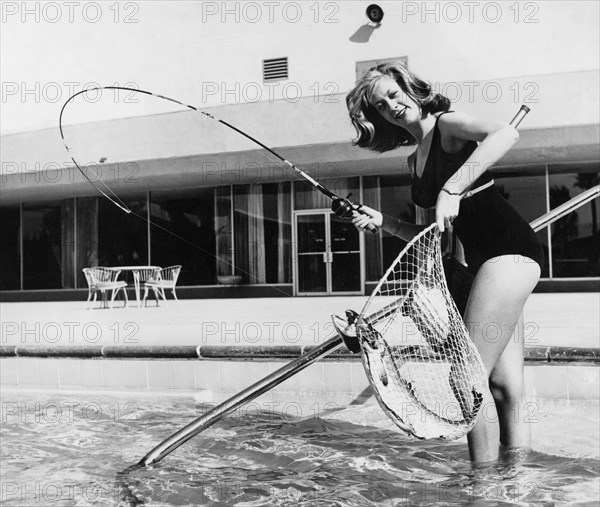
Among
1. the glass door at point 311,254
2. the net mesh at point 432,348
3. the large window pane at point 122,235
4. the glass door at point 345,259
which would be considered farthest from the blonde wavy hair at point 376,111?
the large window pane at point 122,235

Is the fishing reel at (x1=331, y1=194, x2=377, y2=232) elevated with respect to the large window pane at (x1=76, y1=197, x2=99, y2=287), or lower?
lower

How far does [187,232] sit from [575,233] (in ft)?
26.0

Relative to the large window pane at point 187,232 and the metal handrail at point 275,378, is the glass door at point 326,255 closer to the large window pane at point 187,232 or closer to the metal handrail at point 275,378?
the large window pane at point 187,232

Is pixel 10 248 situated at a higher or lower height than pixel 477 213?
higher

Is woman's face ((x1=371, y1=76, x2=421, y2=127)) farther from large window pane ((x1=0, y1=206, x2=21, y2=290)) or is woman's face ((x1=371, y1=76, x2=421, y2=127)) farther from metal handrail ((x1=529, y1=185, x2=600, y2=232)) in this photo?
large window pane ((x1=0, y1=206, x2=21, y2=290))

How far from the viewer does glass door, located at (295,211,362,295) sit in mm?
13625

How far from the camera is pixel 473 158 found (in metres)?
2.05

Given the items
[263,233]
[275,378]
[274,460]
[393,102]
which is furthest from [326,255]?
[393,102]

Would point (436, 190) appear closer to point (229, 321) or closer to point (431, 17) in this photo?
point (229, 321)

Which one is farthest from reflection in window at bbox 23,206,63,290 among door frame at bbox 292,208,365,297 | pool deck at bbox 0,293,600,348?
pool deck at bbox 0,293,600,348

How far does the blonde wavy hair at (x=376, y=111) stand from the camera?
7.32 feet

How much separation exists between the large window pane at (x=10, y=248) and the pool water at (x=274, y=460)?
1353cm

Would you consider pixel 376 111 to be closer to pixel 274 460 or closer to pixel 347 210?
pixel 347 210

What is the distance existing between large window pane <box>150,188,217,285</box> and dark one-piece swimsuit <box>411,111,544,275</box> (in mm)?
12781
